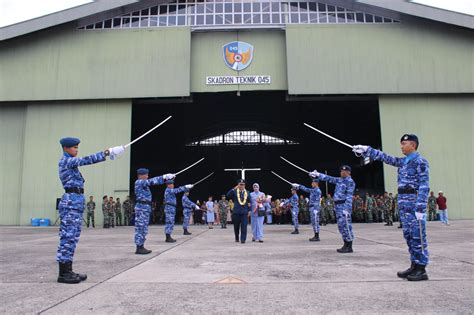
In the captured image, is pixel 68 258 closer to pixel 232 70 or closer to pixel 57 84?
pixel 232 70

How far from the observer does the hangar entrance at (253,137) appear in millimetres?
26844

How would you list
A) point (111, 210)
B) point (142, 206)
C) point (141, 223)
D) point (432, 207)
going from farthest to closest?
1. point (432, 207)
2. point (111, 210)
3. point (142, 206)
4. point (141, 223)

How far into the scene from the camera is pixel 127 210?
20297 mm

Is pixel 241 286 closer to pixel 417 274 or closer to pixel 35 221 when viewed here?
pixel 417 274

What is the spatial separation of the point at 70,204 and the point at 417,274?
15.4 ft

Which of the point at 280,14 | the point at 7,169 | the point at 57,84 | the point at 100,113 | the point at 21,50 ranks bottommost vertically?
the point at 7,169

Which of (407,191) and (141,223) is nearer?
(407,191)

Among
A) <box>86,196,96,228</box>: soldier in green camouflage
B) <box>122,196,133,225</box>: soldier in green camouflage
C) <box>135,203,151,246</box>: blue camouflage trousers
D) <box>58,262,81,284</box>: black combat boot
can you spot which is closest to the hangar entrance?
<box>122,196,133,225</box>: soldier in green camouflage

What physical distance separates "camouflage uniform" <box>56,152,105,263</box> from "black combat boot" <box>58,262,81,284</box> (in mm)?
114

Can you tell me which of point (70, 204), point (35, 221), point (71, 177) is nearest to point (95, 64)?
point (35, 221)

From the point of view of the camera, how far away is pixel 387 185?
2047 cm

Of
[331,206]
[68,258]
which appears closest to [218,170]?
[331,206]

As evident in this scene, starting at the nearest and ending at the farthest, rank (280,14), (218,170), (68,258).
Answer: (68,258), (280,14), (218,170)

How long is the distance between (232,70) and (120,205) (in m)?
10.1
